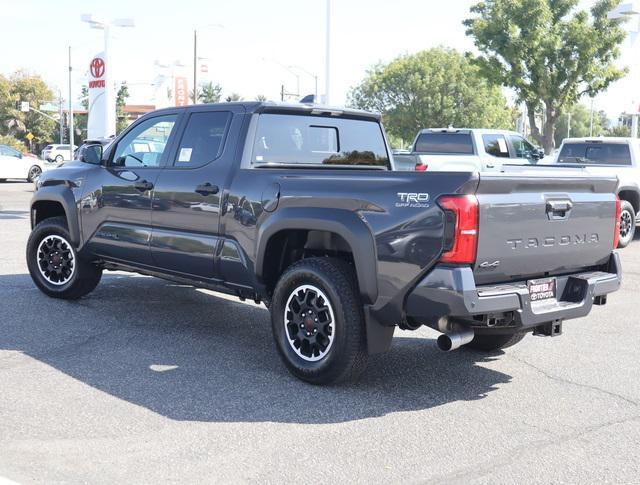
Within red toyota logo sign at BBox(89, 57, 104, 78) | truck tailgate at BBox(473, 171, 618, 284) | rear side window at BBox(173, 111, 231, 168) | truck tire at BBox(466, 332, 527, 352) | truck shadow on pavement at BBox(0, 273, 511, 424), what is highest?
red toyota logo sign at BBox(89, 57, 104, 78)

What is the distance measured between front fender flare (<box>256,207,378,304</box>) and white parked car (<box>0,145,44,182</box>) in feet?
86.4

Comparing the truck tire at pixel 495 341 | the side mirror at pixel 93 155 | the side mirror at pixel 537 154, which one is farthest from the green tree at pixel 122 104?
the truck tire at pixel 495 341

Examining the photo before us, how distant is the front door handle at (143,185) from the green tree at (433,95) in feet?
184

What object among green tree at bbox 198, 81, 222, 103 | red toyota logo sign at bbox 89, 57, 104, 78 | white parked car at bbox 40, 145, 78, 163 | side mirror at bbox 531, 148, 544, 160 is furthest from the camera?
green tree at bbox 198, 81, 222, 103

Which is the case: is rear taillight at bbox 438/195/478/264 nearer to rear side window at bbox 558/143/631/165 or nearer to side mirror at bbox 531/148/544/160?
rear side window at bbox 558/143/631/165

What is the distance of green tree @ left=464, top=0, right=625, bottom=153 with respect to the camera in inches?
1104

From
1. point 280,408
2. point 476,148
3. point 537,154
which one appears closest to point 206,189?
point 280,408

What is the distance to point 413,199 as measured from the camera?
460 cm

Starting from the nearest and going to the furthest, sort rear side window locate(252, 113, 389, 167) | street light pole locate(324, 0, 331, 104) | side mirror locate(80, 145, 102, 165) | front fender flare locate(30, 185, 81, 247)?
1. rear side window locate(252, 113, 389, 167)
2. side mirror locate(80, 145, 102, 165)
3. front fender flare locate(30, 185, 81, 247)
4. street light pole locate(324, 0, 331, 104)

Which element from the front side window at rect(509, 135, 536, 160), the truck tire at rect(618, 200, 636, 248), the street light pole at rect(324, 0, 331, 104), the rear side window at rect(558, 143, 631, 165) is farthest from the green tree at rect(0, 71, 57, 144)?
the truck tire at rect(618, 200, 636, 248)

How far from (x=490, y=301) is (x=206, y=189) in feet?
8.05

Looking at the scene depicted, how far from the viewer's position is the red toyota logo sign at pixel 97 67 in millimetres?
21953

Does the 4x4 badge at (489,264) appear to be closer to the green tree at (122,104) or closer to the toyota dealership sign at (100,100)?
the toyota dealership sign at (100,100)

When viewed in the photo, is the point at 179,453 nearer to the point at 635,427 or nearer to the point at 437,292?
the point at 437,292
